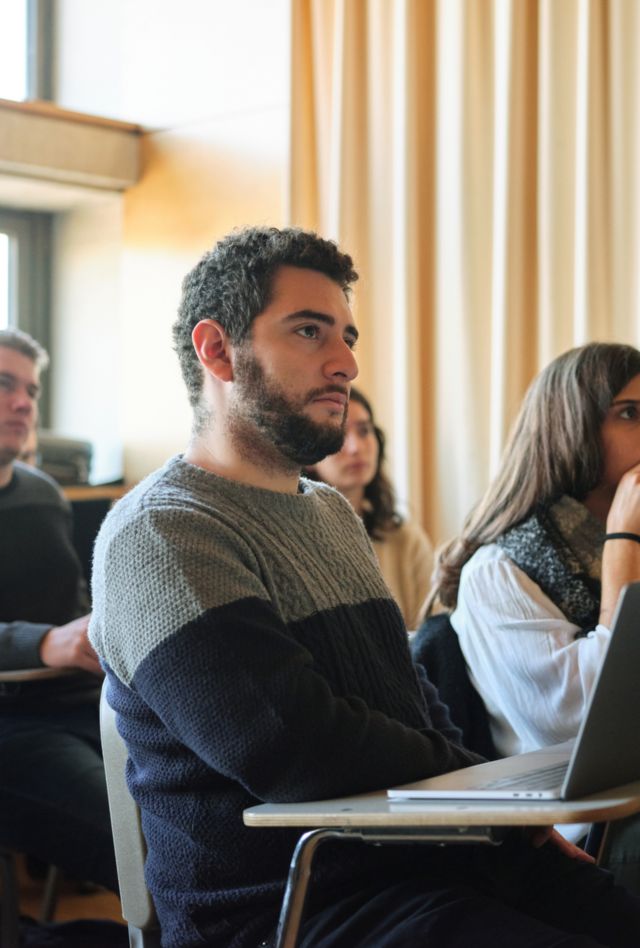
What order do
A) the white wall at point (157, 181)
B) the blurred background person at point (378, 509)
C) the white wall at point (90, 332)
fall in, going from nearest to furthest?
the blurred background person at point (378, 509) < the white wall at point (157, 181) < the white wall at point (90, 332)

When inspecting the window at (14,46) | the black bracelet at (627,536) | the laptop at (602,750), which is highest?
the window at (14,46)

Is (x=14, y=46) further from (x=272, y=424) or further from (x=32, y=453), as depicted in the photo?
(x=272, y=424)

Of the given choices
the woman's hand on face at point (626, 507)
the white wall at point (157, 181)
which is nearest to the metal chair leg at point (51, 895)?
the woman's hand on face at point (626, 507)

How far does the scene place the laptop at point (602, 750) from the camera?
1.14 meters

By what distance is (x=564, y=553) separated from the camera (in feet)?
6.66

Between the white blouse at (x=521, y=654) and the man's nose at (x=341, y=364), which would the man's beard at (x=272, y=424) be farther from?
the white blouse at (x=521, y=654)

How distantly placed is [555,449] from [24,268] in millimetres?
2802

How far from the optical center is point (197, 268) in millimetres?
1644

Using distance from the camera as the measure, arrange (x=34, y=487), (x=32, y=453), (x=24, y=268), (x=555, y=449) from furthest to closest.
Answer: (x=24, y=268), (x=32, y=453), (x=34, y=487), (x=555, y=449)

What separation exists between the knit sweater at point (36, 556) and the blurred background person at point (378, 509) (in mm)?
667

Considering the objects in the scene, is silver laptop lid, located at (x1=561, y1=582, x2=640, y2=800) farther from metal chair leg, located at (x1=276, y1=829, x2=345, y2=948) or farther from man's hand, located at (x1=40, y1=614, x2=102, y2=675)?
man's hand, located at (x1=40, y1=614, x2=102, y2=675)

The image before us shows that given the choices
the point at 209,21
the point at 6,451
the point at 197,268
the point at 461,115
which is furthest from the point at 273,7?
the point at 197,268

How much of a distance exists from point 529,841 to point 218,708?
47cm

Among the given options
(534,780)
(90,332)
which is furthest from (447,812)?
(90,332)
